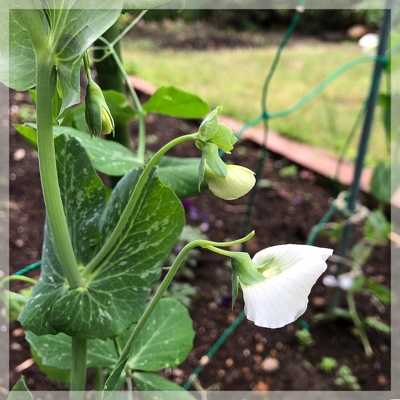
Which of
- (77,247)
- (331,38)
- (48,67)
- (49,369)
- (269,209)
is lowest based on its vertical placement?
(331,38)

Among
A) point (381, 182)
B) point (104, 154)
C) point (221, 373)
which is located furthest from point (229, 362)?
point (104, 154)

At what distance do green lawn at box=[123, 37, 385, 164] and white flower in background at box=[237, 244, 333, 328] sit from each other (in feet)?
5.87

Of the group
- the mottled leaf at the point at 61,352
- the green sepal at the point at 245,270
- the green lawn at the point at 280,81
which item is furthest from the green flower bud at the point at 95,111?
the green lawn at the point at 280,81

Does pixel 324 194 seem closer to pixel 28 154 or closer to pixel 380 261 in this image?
pixel 380 261

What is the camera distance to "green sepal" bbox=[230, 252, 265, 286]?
0.41 m

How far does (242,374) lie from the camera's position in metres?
1.26

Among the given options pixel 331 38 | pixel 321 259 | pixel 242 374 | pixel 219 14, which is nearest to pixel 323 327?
pixel 242 374

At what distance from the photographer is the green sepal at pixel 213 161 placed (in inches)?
16.6

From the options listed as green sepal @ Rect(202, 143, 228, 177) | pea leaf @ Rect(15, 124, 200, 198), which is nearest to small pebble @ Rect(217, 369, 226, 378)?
pea leaf @ Rect(15, 124, 200, 198)

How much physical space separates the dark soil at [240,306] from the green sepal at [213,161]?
2.81 feet

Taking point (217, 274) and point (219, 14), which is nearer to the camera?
point (217, 274)

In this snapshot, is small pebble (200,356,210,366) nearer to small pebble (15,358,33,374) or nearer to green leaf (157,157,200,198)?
small pebble (15,358,33,374)

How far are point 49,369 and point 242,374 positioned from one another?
1.97 feet

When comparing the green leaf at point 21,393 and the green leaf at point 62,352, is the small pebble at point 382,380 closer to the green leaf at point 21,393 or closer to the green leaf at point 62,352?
the green leaf at point 62,352
